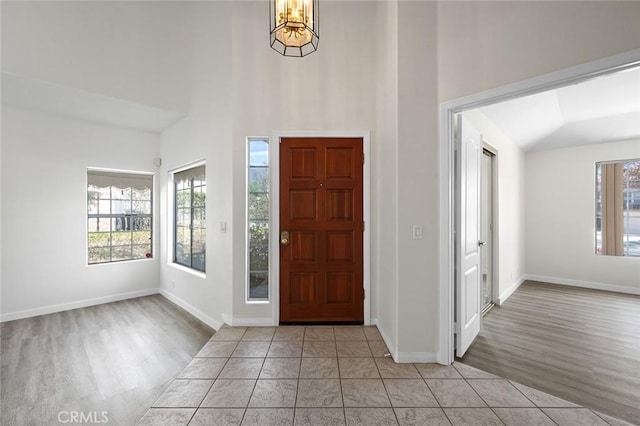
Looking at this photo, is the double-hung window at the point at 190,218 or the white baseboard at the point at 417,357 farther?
the double-hung window at the point at 190,218

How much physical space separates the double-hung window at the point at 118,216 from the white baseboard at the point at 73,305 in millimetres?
582

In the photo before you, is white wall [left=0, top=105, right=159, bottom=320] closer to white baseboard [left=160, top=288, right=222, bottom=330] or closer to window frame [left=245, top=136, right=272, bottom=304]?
white baseboard [left=160, top=288, right=222, bottom=330]

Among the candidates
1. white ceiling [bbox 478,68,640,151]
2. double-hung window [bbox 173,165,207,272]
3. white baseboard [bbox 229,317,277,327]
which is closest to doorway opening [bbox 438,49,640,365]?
white ceiling [bbox 478,68,640,151]

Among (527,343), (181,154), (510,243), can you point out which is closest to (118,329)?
(181,154)

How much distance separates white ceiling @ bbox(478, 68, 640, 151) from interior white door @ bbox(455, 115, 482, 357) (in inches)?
50.7

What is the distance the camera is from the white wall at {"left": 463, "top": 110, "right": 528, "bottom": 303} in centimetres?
394

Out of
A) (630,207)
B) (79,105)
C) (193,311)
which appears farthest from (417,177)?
(630,207)

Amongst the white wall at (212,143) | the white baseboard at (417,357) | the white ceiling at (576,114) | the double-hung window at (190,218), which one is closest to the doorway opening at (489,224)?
the white ceiling at (576,114)

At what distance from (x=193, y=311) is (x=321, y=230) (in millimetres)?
2241

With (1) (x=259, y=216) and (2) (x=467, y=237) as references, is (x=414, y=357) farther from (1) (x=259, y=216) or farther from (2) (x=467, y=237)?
(1) (x=259, y=216)

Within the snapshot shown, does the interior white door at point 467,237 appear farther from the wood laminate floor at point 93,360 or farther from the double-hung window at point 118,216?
the double-hung window at point 118,216

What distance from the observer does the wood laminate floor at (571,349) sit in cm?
204

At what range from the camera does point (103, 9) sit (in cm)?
331

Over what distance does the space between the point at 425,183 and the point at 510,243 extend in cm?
333
